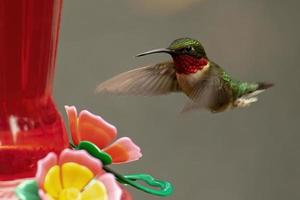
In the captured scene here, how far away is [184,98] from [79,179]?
1320 millimetres

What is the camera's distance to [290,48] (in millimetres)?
2439

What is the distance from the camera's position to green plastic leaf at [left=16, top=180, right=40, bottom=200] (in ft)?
1.90

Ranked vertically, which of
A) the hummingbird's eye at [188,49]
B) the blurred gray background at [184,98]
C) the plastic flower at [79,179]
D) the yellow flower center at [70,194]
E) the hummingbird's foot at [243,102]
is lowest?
the blurred gray background at [184,98]

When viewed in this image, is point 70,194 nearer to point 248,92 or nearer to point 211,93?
point 211,93

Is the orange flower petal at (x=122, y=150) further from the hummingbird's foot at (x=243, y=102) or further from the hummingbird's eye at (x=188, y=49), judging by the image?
the hummingbird's foot at (x=243, y=102)

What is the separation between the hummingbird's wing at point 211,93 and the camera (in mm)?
875

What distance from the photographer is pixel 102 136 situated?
2.36 ft

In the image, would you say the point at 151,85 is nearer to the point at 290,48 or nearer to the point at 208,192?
the point at 208,192

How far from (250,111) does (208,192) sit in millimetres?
334

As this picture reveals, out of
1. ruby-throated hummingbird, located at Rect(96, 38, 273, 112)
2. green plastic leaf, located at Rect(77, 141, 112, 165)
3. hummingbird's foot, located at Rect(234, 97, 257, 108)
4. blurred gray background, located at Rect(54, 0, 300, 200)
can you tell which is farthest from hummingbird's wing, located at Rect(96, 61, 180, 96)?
blurred gray background, located at Rect(54, 0, 300, 200)

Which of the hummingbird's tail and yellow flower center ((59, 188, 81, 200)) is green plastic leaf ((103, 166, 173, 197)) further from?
the hummingbird's tail

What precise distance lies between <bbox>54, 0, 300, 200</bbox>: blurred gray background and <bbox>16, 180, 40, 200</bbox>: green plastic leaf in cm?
131

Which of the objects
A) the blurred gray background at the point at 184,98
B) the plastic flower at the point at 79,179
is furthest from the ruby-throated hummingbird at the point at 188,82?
the blurred gray background at the point at 184,98

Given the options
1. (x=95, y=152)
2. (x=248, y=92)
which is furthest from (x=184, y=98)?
(x=95, y=152)
